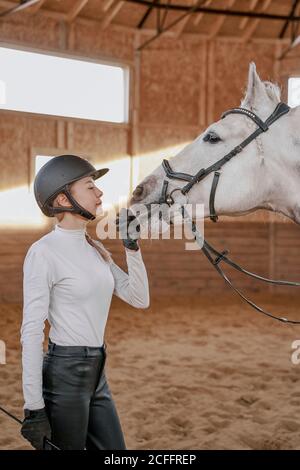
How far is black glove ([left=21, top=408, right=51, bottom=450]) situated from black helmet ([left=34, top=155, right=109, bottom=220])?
0.72 metres

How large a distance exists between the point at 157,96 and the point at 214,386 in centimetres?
685

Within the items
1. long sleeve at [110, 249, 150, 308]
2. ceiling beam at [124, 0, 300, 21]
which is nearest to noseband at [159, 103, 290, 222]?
long sleeve at [110, 249, 150, 308]

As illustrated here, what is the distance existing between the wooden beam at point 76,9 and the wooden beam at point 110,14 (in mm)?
507

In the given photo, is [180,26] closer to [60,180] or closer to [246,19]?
[246,19]

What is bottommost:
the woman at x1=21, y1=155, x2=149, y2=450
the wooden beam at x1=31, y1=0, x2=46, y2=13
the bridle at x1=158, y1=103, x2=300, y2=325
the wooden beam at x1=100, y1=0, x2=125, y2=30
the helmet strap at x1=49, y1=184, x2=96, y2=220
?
the woman at x1=21, y1=155, x2=149, y2=450

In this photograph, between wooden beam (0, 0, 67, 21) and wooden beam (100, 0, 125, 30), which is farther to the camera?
wooden beam (100, 0, 125, 30)

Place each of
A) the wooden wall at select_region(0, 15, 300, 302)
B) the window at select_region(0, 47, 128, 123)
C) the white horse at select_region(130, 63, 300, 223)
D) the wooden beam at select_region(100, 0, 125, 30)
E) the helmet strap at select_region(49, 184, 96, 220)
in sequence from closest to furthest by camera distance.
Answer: the helmet strap at select_region(49, 184, 96, 220), the white horse at select_region(130, 63, 300, 223), the window at select_region(0, 47, 128, 123), the wooden wall at select_region(0, 15, 300, 302), the wooden beam at select_region(100, 0, 125, 30)

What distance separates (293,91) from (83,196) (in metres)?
8.96

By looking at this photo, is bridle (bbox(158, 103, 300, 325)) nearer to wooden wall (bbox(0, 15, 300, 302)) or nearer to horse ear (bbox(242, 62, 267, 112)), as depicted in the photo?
horse ear (bbox(242, 62, 267, 112))

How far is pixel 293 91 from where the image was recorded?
9789 mm

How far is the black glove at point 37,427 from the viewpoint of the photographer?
1.60 metres

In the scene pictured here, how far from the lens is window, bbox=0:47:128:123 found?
817 cm
